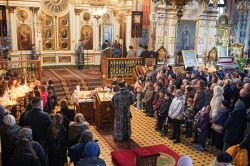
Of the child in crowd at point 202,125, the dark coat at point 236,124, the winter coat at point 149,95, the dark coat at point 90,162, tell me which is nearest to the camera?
the dark coat at point 90,162

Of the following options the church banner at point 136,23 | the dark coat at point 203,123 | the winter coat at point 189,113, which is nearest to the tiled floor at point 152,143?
the dark coat at point 203,123

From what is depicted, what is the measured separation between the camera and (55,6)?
1509cm

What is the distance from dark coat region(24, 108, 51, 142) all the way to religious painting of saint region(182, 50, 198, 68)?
12.2m

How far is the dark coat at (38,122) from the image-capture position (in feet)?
15.8

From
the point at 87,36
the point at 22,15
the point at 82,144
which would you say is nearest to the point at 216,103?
the point at 82,144

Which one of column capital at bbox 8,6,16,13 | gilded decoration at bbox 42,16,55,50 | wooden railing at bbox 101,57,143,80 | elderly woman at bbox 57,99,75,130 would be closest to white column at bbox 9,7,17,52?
column capital at bbox 8,6,16,13

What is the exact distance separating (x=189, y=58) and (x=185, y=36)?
1808mm

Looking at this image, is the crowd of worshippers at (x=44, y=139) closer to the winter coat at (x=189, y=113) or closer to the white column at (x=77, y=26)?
the winter coat at (x=189, y=113)

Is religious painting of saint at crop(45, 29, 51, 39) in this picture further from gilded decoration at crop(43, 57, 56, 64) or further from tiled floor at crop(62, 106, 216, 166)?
tiled floor at crop(62, 106, 216, 166)

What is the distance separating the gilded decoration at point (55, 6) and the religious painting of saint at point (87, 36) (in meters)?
1.63

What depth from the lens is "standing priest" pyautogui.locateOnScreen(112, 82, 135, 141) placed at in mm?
7055

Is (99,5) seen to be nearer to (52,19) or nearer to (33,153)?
(52,19)

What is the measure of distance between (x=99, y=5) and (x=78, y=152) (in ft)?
31.6

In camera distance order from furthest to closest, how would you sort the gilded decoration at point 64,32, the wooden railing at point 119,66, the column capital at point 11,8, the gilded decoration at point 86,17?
the gilded decoration at point 86,17, the gilded decoration at point 64,32, the column capital at point 11,8, the wooden railing at point 119,66
